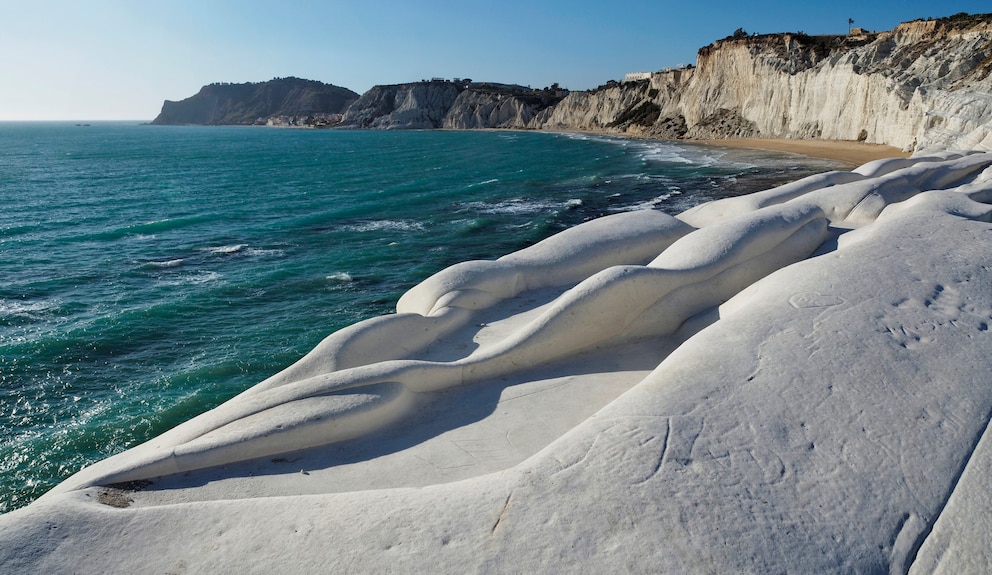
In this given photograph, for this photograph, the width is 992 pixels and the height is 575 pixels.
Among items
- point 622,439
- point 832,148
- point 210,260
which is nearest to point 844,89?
point 832,148

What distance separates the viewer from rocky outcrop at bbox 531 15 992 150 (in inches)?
1294

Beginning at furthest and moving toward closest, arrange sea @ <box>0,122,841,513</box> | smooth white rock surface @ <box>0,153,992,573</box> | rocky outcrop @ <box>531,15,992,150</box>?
1. rocky outcrop @ <box>531,15,992,150</box>
2. sea @ <box>0,122,841,513</box>
3. smooth white rock surface @ <box>0,153,992,573</box>

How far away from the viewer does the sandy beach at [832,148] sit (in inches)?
1558

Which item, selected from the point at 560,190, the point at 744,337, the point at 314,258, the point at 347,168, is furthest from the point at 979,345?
the point at 347,168

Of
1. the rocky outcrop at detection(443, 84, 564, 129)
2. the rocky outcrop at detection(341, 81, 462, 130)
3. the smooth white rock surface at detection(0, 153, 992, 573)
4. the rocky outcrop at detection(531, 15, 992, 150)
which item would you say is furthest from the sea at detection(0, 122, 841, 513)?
the rocky outcrop at detection(341, 81, 462, 130)

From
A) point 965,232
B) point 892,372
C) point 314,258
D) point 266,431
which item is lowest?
point 314,258

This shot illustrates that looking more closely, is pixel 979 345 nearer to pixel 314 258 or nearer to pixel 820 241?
pixel 820 241

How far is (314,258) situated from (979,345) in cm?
1885

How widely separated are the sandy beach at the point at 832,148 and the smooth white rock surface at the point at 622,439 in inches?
1424

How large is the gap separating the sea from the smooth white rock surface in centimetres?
571

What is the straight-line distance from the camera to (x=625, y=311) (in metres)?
7.65

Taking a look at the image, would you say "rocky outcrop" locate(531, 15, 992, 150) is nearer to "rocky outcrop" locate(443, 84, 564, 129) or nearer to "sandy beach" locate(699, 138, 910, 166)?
"sandy beach" locate(699, 138, 910, 166)

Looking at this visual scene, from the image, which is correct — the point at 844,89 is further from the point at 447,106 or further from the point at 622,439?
the point at 447,106

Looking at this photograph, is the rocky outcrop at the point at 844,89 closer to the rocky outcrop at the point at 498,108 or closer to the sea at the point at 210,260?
the sea at the point at 210,260
